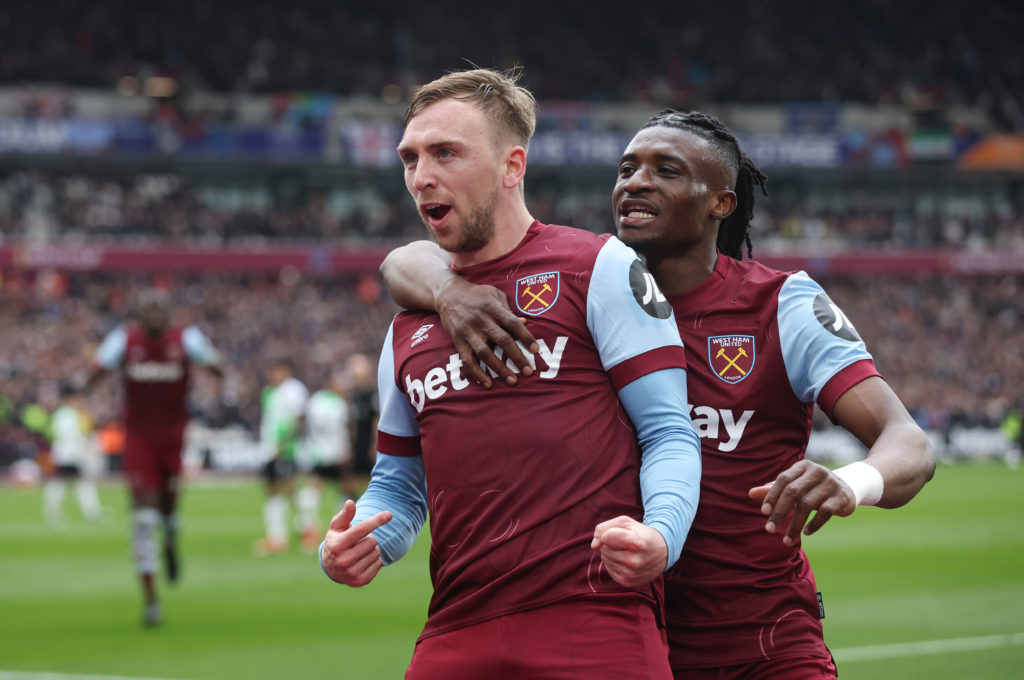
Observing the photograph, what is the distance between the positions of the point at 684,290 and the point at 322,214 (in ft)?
132

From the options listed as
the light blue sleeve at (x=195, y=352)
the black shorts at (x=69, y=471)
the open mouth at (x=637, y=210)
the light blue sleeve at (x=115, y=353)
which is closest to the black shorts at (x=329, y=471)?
the light blue sleeve at (x=195, y=352)

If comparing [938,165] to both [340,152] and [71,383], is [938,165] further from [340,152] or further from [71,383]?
[71,383]

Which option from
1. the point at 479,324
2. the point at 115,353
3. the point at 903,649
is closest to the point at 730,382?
the point at 479,324

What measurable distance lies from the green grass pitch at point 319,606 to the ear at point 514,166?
5.64 m

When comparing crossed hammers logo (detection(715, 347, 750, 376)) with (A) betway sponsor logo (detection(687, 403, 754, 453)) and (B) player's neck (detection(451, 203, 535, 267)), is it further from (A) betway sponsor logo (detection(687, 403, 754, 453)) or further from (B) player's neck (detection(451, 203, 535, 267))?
(B) player's neck (detection(451, 203, 535, 267))

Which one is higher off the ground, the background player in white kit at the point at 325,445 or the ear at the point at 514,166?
the background player in white kit at the point at 325,445

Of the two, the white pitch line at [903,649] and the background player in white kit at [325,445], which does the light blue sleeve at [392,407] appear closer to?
the white pitch line at [903,649]

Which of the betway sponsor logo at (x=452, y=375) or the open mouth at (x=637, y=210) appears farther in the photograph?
the open mouth at (x=637, y=210)

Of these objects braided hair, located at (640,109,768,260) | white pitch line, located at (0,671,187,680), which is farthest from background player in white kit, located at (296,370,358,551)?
braided hair, located at (640,109,768,260)

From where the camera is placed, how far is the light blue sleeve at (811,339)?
10.7 ft

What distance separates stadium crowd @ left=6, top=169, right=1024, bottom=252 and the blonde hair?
38.2 metres

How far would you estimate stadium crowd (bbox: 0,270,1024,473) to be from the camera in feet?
105

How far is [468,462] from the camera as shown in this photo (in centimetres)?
302

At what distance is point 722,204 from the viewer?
3713 mm
